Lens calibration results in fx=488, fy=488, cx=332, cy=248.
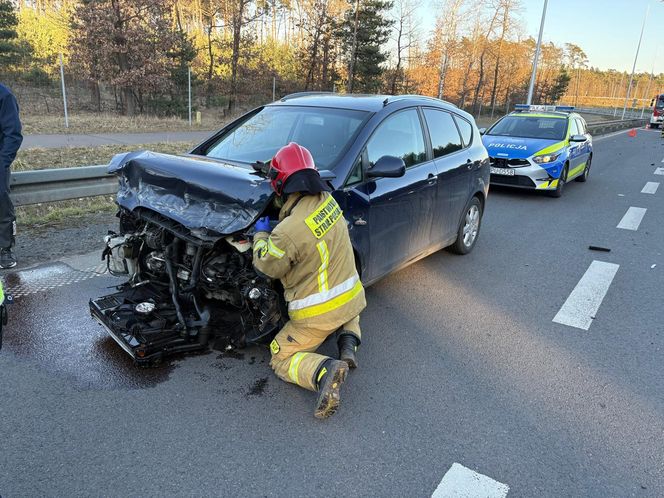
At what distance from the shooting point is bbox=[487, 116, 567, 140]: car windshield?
34.9 feet

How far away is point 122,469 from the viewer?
2438 millimetres

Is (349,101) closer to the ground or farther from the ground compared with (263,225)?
farther from the ground

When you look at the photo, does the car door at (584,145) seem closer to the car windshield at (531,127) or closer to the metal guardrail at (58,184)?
the car windshield at (531,127)

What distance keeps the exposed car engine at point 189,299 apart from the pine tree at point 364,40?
34.8 meters

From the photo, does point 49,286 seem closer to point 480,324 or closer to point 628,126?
point 480,324

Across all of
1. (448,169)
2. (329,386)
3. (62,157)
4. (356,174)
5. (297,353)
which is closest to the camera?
(329,386)

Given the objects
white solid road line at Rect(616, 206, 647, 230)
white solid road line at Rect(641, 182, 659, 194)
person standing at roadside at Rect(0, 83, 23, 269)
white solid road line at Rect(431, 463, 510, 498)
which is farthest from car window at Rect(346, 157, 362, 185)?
white solid road line at Rect(641, 182, 659, 194)

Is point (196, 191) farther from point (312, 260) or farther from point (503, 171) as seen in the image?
point (503, 171)

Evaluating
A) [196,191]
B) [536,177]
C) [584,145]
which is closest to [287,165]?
[196,191]

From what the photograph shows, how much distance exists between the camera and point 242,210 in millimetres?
3033

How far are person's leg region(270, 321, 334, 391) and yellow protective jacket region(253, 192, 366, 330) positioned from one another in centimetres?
8

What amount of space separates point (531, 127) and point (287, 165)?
962 cm

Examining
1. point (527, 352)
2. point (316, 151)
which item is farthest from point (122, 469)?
point (527, 352)

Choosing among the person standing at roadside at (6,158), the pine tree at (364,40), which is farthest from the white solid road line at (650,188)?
the pine tree at (364,40)
